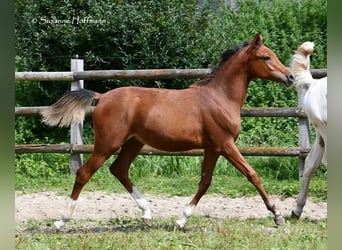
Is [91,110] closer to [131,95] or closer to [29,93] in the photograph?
[131,95]

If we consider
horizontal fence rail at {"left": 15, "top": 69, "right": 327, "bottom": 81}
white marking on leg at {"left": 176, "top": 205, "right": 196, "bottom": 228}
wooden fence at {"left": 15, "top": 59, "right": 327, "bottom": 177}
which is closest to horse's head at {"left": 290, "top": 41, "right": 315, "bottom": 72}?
wooden fence at {"left": 15, "top": 59, "right": 327, "bottom": 177}

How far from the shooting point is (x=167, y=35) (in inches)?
177

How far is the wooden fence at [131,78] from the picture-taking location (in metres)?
4.73

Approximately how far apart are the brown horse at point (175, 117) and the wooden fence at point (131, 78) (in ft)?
1.67

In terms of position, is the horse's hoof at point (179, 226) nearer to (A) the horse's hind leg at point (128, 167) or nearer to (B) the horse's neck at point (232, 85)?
(A) the horse's hind leg at point (128, 167)

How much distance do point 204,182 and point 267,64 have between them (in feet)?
3.27

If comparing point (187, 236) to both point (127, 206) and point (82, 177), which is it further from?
point (127, 206)

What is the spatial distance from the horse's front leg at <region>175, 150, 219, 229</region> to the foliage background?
0.81 meters

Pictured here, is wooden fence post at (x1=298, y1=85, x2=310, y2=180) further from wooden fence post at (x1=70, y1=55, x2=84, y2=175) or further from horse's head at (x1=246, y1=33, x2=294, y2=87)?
wooden fence post at (x1=70, y1=55, x2=84, y2=175)

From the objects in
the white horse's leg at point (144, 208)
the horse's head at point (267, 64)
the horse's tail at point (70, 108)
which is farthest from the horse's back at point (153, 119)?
the horse's head at point (267, 64)

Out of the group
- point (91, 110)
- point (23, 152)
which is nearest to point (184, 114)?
point (91, 110)

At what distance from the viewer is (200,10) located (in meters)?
4.50

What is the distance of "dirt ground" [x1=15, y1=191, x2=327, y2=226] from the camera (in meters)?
4.54

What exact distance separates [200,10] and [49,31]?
1205 millimetres
